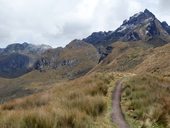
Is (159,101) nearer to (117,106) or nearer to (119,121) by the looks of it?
(117,106)

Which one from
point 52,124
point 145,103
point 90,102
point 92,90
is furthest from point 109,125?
point 92,90

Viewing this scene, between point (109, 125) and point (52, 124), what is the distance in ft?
10.1

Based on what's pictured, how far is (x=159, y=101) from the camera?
16297 millimetres

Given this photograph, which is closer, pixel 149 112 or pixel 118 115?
pixel 149 112

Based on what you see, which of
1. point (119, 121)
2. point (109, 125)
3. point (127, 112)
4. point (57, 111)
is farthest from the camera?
point (127, 112)

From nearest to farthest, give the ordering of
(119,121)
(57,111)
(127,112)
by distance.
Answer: (57,111) → (119,121) → (127,112)

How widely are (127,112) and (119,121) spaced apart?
2.28 m

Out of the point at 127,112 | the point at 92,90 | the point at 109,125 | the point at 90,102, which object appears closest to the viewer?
the point at 109,125

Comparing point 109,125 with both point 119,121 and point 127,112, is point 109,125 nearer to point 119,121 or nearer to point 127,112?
point 119,121

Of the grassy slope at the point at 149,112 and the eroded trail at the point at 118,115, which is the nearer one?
the eroded trail at the point at 118,115

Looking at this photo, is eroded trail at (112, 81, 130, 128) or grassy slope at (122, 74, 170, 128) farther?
grassy slope at (122, 74, 170, 128)

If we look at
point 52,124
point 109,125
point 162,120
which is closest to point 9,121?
point 52,124

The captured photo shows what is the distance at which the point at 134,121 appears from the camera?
1409 centimetres

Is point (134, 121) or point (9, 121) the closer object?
point (9, 121)
